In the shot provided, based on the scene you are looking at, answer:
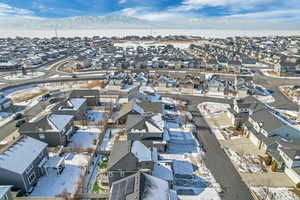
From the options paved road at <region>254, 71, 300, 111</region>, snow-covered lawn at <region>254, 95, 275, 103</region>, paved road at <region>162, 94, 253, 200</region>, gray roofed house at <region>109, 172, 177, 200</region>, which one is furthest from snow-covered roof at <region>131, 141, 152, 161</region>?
snow-covered lawn at <region>254, 95, 275, 103</region>

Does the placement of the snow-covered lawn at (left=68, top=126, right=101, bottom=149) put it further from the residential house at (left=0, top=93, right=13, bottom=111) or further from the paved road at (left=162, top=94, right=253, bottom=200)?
the residential house at (left=0, top=93, right=13, bottom=111)

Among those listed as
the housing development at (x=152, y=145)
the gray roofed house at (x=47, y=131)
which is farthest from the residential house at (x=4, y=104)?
the gray roofed house at (x=47, y=131)

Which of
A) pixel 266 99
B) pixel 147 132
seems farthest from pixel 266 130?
pixel 266 99

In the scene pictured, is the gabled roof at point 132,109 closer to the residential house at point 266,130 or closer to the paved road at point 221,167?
the paved road at point 221,167

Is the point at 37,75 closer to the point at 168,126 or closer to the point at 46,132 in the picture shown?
the point at 46,132

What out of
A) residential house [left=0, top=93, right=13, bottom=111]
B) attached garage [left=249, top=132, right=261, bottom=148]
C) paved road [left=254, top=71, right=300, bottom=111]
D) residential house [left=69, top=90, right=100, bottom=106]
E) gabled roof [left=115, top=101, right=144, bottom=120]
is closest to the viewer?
attached garage [left=249, top=132, right=261, bottom=148]

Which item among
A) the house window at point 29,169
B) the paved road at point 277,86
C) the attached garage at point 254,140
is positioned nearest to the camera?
the house window at point 29,169
